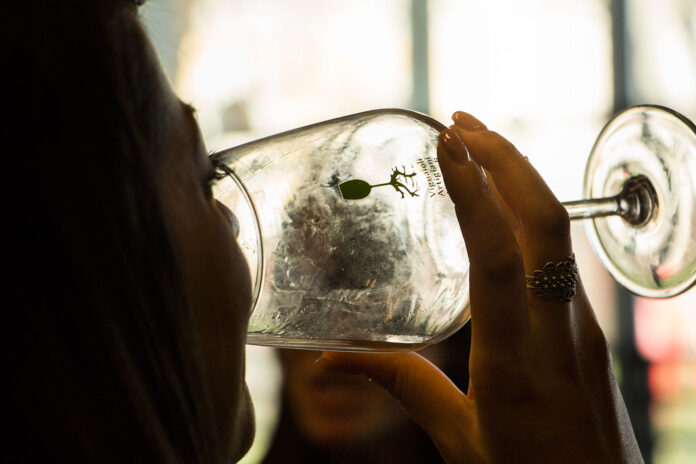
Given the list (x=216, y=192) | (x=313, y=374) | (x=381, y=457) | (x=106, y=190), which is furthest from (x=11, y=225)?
(x=381, y=457)

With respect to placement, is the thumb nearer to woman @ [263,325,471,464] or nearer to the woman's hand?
the woman's hand

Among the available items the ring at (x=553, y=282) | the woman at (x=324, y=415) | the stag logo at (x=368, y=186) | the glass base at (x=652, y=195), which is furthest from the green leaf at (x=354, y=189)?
the woman at (x=324, y=415)

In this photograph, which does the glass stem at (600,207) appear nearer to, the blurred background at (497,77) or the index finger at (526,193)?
the index finger at (526,193)

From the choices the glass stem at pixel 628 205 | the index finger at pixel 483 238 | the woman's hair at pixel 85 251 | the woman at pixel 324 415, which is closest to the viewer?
the woman's hair at pixel 85 251

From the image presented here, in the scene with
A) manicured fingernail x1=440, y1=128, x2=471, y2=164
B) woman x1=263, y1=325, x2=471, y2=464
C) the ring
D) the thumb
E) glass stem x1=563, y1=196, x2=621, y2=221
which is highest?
manicured fingernail x1=440, y1=128, x2=471, y2=164

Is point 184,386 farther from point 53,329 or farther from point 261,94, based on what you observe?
point 261,94

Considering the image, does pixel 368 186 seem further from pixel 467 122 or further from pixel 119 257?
pixel 119 257

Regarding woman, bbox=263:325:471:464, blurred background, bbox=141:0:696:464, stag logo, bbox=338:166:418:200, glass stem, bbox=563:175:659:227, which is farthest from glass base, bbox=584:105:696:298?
blurred background, bbox=141:0:696:464
